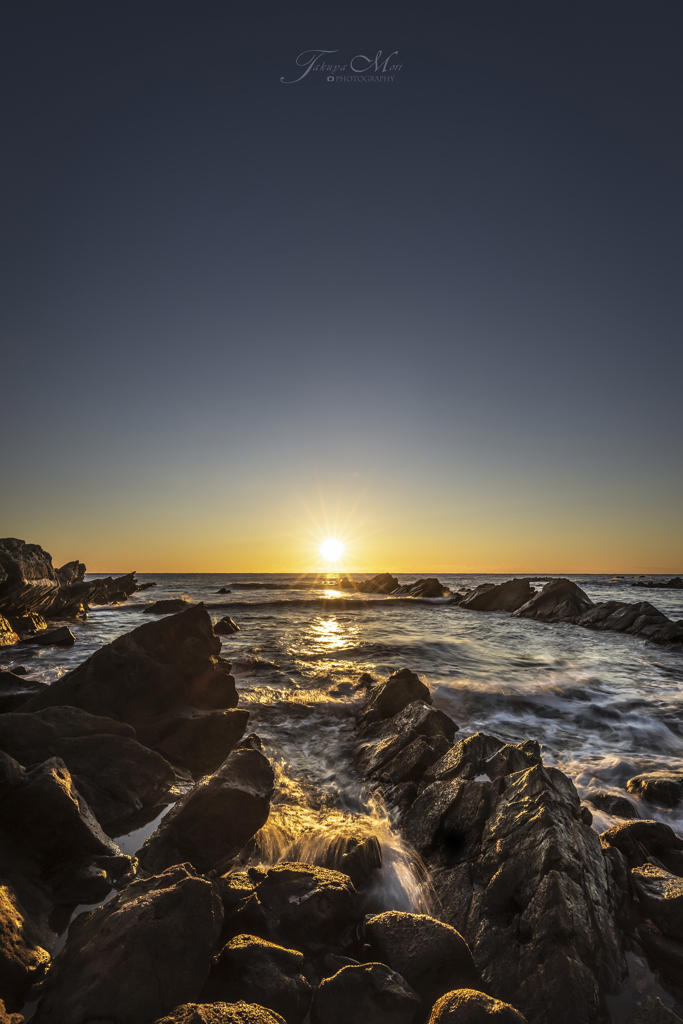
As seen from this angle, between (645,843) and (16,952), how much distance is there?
557cm

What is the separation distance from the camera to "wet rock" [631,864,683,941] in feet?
11.2

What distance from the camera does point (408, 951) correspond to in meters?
3.04

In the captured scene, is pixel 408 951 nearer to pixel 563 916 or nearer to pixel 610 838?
pixel 563 916

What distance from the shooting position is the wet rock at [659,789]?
20.0 ft

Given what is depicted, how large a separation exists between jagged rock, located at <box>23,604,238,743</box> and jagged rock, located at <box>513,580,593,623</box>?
24151 millimetres

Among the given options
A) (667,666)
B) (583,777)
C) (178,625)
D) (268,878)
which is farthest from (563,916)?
(667,666)

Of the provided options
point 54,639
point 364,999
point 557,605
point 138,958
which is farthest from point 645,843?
point 557,605

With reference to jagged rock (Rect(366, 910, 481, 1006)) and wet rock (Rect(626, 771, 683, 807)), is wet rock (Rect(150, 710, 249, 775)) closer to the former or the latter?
jagged rock (Rect(366, 910, 481, 1006))

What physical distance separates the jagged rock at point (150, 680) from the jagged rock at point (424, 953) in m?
5.43

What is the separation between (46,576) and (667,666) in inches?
1092

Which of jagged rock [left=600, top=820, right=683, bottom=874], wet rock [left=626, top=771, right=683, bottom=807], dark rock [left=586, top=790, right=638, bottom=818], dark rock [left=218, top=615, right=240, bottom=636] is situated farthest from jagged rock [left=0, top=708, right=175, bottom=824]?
dark rock [left=218, top=615, right=240, bottom=636]

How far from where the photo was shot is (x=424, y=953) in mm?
3037

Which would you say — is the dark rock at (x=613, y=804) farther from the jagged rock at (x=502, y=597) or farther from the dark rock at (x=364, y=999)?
the jagged rock at (x=502, y=597)

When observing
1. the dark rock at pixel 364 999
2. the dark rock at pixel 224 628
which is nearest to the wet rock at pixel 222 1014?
the dark rock at pixel 364 999
